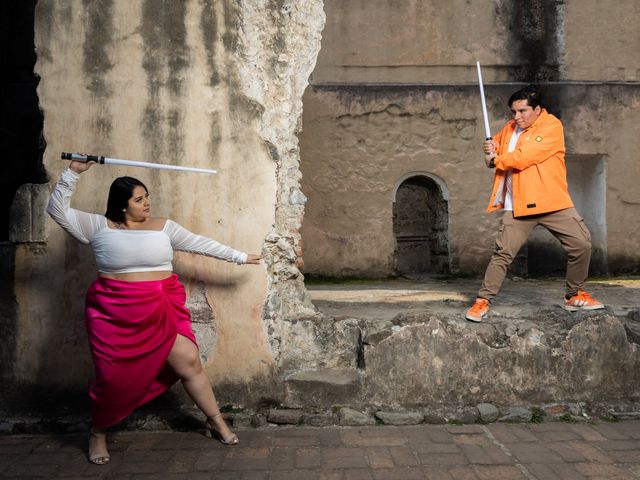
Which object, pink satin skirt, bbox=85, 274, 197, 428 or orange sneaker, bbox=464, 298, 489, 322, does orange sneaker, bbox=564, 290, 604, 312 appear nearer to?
orange sneaker, bbox=464, 298, 489, 322

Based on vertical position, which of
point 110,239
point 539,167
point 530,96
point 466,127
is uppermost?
point 466,127

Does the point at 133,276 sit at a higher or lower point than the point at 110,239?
lower

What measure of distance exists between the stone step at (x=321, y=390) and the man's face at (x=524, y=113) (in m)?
2.18

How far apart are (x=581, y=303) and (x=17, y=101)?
32.9ft

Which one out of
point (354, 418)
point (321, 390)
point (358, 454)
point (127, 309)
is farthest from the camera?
point (321, 390)

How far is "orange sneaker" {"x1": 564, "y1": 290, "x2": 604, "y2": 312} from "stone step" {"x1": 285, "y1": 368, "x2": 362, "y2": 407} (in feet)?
5.46

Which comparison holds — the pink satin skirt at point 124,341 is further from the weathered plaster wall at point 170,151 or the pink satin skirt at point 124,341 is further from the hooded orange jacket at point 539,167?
the hooded orange jacket at point 539,167

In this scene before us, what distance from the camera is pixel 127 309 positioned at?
292 centimetres

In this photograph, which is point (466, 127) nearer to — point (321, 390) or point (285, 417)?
point (321, 390)

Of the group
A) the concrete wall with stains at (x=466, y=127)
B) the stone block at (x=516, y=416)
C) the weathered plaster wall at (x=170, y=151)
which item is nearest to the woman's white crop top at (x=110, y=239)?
the weathered plaster wall at (x=170, y=151)

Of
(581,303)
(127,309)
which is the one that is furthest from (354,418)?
(581,303)

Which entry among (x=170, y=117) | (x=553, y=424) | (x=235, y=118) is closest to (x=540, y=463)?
(x=553, y=424)

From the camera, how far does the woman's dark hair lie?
117 inches

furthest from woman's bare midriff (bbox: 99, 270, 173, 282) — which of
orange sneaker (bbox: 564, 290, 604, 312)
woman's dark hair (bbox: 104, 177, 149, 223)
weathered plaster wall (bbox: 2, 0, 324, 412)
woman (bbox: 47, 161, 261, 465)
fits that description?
orange sneaker (bbox: 564, 290, 604, 312)
